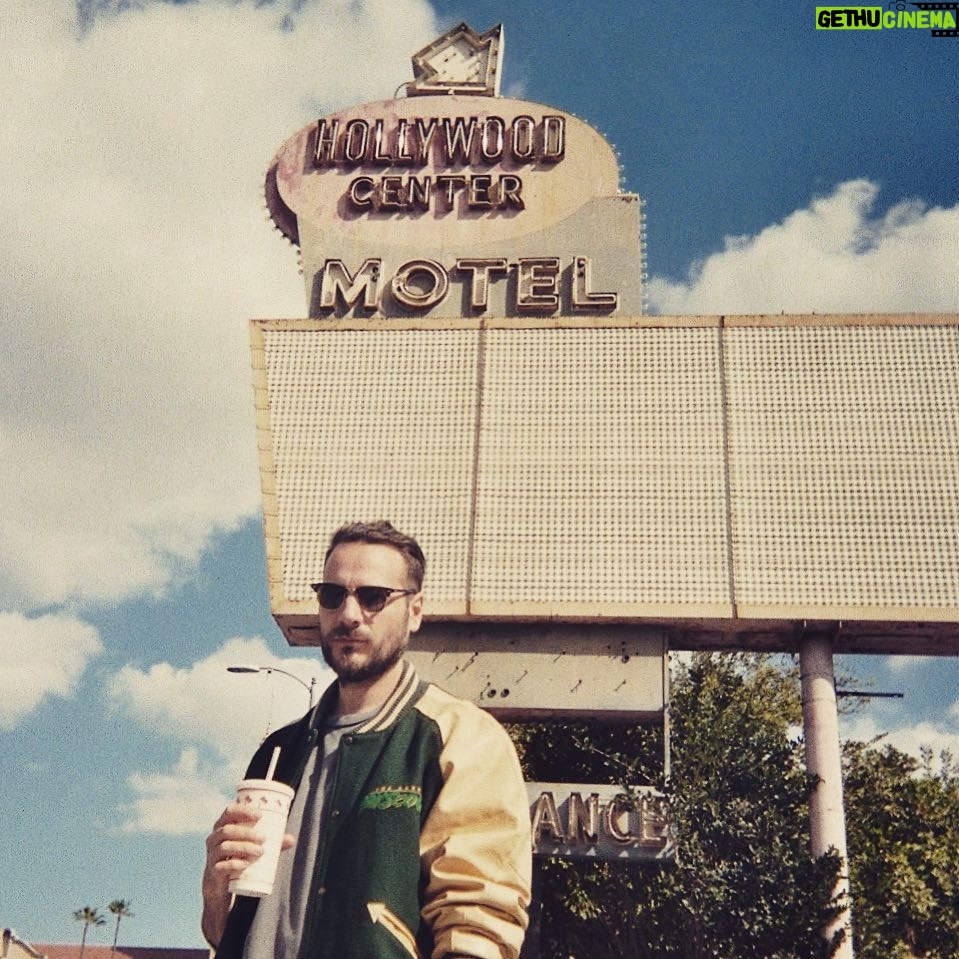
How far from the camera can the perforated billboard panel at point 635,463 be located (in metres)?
18.9

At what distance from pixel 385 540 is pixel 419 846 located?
47.4 inches

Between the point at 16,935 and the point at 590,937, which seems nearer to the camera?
the point at 590,937

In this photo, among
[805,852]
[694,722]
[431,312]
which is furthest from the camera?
[431,312]

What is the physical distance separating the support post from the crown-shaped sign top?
48.3ft

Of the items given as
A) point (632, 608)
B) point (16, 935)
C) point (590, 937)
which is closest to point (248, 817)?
point (632, 608)

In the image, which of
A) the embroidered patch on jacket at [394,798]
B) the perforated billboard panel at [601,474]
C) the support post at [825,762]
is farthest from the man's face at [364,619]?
the support post at [825,762]

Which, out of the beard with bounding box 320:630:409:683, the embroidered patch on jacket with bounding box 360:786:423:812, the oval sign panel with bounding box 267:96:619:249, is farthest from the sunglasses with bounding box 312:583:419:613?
the oval sign panel with bounding box 267:96:619:249

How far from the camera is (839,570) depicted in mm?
18859

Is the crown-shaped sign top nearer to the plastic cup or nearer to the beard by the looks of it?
the beard

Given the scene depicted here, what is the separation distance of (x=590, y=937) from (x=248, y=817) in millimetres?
20274

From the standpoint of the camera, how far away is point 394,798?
13.1 feet

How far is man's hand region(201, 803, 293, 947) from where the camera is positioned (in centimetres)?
373

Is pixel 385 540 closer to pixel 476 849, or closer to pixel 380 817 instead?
pixel 380 817

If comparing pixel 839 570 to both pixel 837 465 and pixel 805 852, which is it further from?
pixel 805 852
